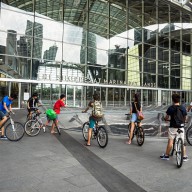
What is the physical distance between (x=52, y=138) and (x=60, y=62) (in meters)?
15.4

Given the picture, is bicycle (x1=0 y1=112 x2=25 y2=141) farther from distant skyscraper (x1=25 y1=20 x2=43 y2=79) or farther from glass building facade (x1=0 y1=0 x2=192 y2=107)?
distant skyscraper (x1=25 y1=20 x2=43 y2=79)

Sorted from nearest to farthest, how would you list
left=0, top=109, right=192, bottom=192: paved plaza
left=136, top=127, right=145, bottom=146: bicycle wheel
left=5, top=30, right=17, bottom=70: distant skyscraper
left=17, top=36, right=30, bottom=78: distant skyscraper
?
left=0, top=109, right=192, bottom=192: paved plaza, left=136, top=127, right=145, bottom=146: bicycle wheel, left=5, top=30, right=17, bottom=70: distant skyscraper, left=17, top=36, right=30, bottom=78: distant skyscraper

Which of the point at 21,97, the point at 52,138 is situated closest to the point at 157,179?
the point at 52,138

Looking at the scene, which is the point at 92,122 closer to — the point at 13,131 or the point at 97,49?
the point at 13,131

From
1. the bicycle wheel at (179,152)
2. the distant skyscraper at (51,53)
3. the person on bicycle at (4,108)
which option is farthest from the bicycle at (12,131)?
the distant skyscraper at (51,53)

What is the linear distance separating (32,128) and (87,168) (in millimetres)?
4950

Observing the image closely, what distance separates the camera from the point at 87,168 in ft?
17.9

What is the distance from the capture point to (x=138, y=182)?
4.64 meters

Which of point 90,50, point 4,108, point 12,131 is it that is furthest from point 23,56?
point 12,131

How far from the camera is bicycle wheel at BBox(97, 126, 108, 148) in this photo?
760 cm

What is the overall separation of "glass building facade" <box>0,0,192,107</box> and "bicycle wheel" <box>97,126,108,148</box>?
1481 cm

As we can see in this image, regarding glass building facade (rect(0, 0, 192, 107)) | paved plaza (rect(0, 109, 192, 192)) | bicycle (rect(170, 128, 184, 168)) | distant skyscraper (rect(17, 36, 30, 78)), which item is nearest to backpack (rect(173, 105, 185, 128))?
bicycle (rect(170, 128, 184, 168))

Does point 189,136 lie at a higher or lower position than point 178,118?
lower

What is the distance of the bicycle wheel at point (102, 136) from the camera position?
24.9ft
